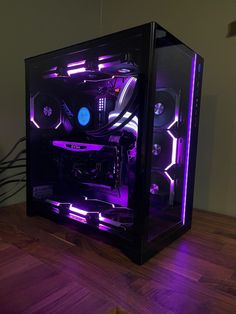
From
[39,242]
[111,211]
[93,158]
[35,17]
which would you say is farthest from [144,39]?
[35,17]

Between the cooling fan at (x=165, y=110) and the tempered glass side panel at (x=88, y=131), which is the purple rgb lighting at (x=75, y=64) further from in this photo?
the cooling fan at (x=165, y=110)

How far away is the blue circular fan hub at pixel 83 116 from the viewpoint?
0.97m

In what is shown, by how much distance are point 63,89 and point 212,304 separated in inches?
36.0

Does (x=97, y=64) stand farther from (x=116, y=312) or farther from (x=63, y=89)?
(x=116, y=312)

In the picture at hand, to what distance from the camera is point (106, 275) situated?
65 cm

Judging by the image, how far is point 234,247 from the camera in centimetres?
84

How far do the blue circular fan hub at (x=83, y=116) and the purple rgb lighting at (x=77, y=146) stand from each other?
9cm

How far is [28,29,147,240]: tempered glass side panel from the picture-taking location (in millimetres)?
789

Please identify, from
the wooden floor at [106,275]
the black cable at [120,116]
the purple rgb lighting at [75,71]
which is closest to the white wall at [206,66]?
the wooden floor at [106,275]

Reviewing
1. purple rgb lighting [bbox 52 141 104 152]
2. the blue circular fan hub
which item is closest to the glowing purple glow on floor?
purple rgb lighting [bbox 52 141 104 152]

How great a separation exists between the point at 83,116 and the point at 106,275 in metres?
0.59

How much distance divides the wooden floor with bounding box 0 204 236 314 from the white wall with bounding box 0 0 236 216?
33 centimetres

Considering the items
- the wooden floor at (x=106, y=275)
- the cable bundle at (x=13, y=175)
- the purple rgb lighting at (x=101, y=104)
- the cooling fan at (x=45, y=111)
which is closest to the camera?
the wooden floor at (x=106, y=275)

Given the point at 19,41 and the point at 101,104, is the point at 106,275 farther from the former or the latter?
the point at 19,41
